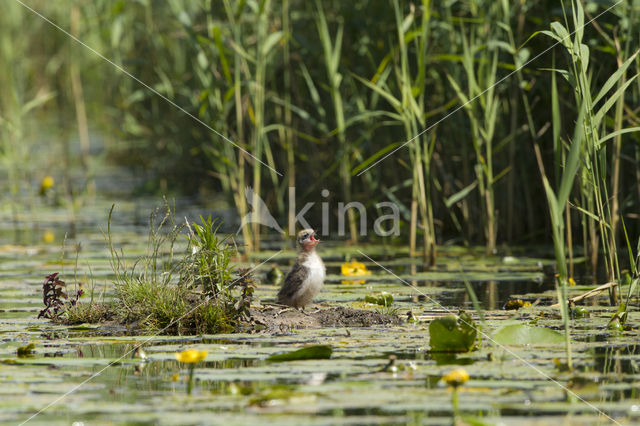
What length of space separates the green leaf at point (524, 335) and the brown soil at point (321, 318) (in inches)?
32.0

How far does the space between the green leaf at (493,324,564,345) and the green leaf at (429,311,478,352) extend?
0.15 meters

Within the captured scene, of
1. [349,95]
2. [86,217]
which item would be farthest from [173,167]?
[349,95]

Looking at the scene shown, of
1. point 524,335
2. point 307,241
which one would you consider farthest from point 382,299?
point 524,335

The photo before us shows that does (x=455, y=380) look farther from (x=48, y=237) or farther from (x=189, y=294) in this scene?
(x=48, y=237)

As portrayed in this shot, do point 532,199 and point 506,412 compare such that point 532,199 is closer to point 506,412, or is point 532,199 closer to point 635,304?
point 635,304

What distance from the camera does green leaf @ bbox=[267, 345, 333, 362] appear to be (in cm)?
402

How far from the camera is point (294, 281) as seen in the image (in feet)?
17.5

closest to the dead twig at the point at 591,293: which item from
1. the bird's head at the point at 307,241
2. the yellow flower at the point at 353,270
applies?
the bird's head at the point at 307,241

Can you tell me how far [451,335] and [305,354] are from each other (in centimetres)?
68

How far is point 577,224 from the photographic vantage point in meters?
7.79

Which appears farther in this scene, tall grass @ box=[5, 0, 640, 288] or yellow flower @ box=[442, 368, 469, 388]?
tall grass @ box=[5, 0, 640, 288]

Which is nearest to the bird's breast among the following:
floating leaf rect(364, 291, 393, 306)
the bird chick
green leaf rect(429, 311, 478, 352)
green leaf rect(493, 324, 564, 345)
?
the bird chick

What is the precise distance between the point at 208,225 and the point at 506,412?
2257 mm

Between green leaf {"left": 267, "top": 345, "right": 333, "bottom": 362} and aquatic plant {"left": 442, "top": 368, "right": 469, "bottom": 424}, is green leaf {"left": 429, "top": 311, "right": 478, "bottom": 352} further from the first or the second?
aquatic plant {"left": 442, "top": 368, "right": 469, "bottom": 424}
